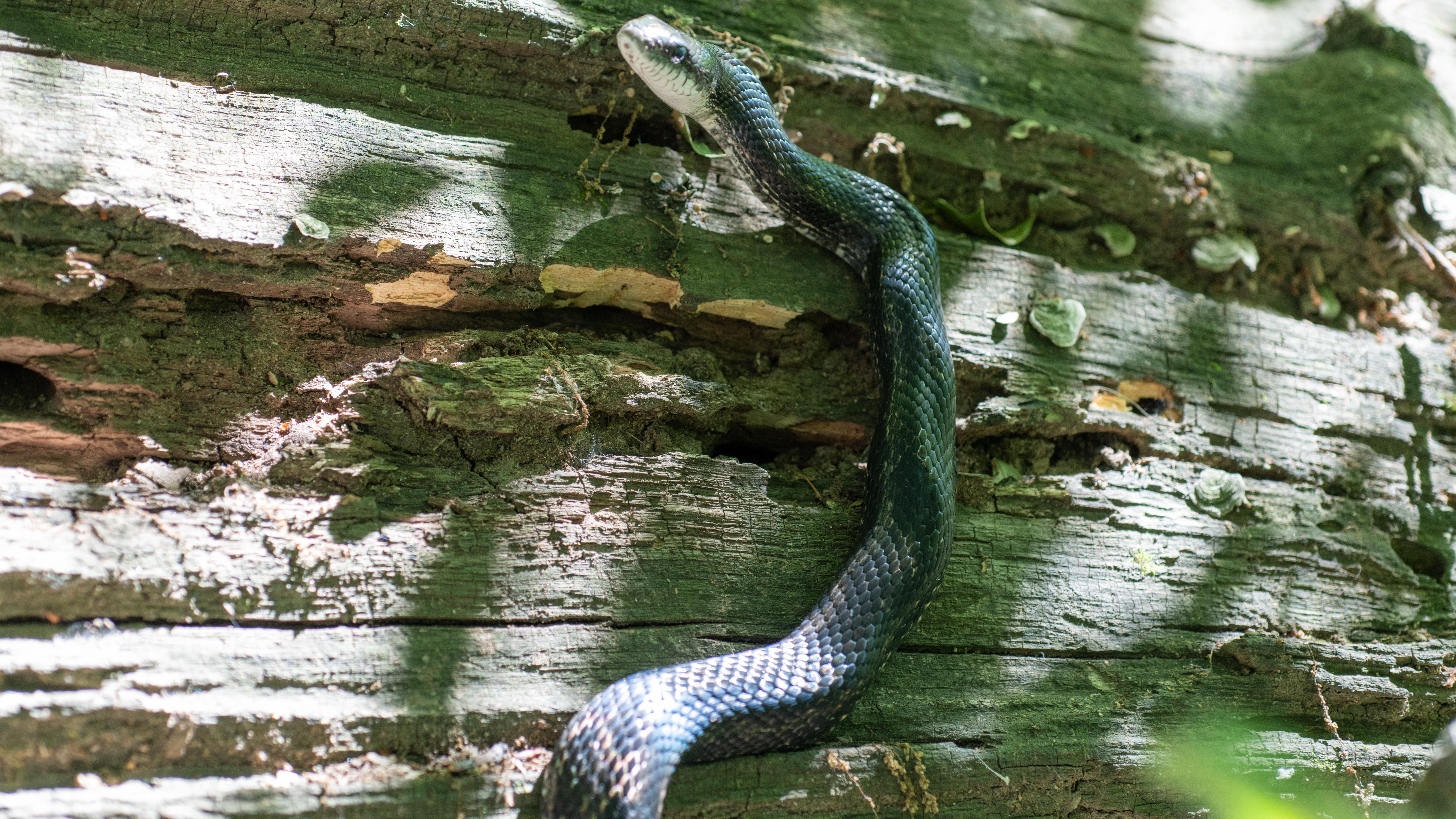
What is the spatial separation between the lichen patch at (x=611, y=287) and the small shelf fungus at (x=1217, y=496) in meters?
2.40

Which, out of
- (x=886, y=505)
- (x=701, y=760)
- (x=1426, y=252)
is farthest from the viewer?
(x=1426, y=252)

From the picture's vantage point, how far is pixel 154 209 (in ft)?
8.68

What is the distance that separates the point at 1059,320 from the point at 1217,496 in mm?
1016

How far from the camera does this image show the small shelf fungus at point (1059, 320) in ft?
11.9

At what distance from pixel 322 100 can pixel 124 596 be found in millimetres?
1871

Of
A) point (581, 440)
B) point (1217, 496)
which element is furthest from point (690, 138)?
point (1217, 496)

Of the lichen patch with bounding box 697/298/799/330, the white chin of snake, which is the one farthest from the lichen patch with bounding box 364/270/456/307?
the white chin of snake

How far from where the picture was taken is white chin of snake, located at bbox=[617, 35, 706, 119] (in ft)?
10.3

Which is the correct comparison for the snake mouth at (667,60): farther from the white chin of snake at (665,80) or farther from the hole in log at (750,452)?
the hole in log at (750,452)

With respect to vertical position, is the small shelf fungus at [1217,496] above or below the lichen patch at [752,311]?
below

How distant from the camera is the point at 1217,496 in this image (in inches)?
138

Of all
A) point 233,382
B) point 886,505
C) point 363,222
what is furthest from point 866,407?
point 233,382

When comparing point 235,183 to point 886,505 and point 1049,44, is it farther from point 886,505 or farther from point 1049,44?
point 1049,44

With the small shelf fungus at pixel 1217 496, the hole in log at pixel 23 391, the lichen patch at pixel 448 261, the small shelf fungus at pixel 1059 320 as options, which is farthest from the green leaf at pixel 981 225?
the hole in log at pixel 23 391
